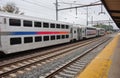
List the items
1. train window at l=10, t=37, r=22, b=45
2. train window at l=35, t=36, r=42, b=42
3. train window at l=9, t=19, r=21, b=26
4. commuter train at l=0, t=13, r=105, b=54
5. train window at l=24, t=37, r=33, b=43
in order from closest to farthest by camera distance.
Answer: commuter train at l=0, t=13, r=105, b=54 → train window at l=10, t=37, r=22, b=45 → train window at l=9, t=19, r=21, b=26 → train window at l=24, t=37, r=33, b=43 → train window at l=35, t=36, r=42, b=42

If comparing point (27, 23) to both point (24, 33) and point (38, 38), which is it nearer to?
point (24, 33)

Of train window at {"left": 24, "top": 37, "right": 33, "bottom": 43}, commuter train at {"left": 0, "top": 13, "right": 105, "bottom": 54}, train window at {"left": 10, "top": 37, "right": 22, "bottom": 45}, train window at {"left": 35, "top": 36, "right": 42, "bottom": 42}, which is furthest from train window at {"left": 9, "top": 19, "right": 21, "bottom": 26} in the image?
train window at {"left": 35, "top": 36, "right": 42, "bottom": 42}

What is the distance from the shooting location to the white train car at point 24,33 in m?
15.4

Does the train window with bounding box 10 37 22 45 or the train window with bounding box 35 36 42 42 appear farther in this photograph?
the train window with bounding box 35 36 42 42

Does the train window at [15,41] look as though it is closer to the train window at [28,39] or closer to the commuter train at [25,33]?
the commuter train at [25,33]

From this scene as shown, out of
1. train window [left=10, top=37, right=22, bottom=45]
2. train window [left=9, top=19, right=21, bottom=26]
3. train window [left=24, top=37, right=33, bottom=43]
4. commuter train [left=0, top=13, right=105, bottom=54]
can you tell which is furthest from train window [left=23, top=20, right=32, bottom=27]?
train window [left=10, top=37, right=22, bottom=45]

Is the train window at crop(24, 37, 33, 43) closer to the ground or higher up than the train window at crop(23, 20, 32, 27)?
closer to the ground

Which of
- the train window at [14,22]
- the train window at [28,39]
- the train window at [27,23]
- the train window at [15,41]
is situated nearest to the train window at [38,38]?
the train window at [28,39]

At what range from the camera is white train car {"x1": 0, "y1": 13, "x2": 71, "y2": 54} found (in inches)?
607

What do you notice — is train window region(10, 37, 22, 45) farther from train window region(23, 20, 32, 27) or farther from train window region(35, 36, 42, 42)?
train window region(35, 36, 42, 42)

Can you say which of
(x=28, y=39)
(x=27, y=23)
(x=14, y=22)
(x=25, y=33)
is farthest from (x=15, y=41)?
(x=27, y=23)

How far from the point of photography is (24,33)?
18.0m

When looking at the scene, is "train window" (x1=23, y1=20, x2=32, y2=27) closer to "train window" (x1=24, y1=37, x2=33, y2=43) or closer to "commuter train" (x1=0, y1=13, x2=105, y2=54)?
"commuter train" (x1=0, y1=13, x2=105, y2=54)

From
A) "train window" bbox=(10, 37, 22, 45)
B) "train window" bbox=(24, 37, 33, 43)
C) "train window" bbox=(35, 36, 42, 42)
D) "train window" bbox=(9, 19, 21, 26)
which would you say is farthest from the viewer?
"train window" bbox=(35, 36, 42, 42)
